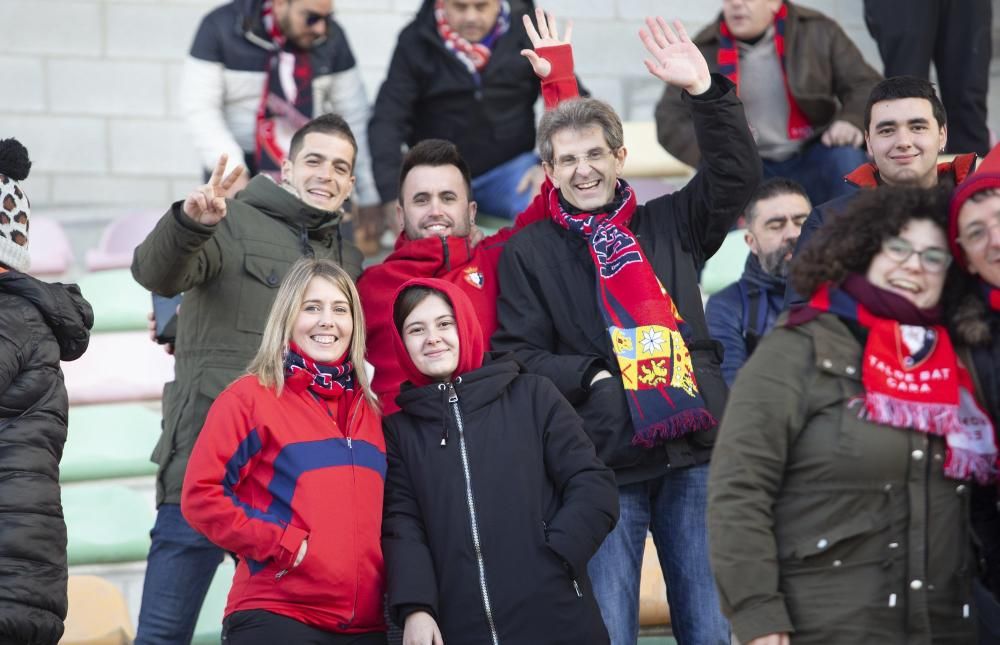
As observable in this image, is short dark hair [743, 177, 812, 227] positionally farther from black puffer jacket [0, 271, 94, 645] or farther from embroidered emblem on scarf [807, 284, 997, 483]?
black puffer jacket [0, 271, 94, 645]

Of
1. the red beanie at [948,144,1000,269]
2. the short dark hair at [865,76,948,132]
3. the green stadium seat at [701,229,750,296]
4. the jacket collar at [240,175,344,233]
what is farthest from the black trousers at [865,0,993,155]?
the red beanie at [948,144,1000,269]

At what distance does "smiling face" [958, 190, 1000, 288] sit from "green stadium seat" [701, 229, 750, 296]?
3265 millimetres

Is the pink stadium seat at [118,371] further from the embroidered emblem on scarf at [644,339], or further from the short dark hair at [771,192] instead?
the embroidered emblem on scarf at [644,339]

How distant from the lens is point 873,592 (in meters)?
2.77

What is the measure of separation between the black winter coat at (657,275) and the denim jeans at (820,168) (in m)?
1.92

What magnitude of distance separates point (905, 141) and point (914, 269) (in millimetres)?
1191

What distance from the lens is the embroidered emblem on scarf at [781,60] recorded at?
→ 18.9 feet

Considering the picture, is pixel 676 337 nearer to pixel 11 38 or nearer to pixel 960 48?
pixel 960 48

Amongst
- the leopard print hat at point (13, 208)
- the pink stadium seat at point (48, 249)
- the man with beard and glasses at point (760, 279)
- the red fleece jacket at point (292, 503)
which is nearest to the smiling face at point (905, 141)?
the man with beard and glasses at point (760, 279)

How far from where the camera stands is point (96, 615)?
15.7 ft

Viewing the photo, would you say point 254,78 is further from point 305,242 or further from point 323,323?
point 323,323

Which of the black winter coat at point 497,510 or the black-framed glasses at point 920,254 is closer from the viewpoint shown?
the black-framed glasses at point 920,254

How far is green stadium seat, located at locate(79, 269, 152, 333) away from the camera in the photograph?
6.21 meters

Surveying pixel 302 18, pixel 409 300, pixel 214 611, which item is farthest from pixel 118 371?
pixel 409 300
